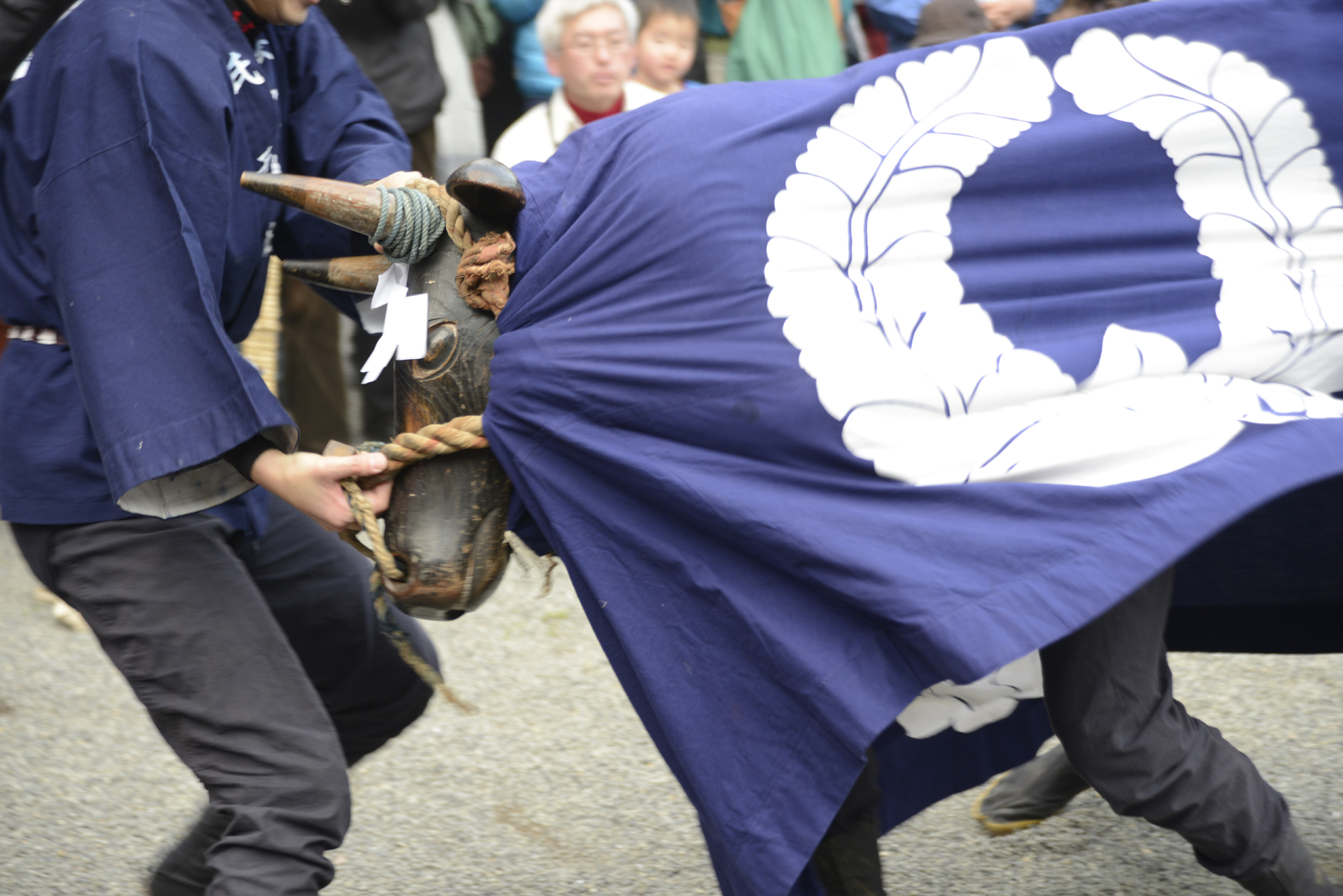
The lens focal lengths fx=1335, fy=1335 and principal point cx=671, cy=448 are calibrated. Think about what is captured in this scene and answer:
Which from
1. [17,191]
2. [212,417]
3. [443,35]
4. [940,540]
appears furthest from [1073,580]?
[443,35]

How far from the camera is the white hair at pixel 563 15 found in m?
4.14

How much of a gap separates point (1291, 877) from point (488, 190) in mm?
1510

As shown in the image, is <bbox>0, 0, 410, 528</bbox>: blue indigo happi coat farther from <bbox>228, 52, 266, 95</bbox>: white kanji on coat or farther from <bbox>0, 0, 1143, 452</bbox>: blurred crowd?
<bbox>0, 0, 1143, 452</bbox>: blurred crowd

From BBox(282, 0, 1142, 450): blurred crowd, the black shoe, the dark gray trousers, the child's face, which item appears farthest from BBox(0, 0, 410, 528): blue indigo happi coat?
the child's face

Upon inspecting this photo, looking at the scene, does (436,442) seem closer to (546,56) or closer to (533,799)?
(533,799)

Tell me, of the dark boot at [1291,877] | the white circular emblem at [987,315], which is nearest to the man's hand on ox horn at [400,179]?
the white circular emblem at [987,315]

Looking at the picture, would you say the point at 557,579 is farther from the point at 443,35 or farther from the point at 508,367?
the point at 508,367

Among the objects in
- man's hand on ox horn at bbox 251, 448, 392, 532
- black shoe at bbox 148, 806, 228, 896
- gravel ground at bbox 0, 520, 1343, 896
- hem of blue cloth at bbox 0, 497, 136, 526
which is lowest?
gravel ground at bbox 0, 520, 1343, 896

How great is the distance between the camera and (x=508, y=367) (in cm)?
178

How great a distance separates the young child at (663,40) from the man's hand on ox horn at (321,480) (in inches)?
110

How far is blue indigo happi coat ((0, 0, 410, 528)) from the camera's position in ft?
5.85

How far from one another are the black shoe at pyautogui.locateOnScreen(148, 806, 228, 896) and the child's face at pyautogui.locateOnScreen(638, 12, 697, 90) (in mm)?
2892

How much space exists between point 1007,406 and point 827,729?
49cm

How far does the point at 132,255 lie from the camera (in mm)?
1786
